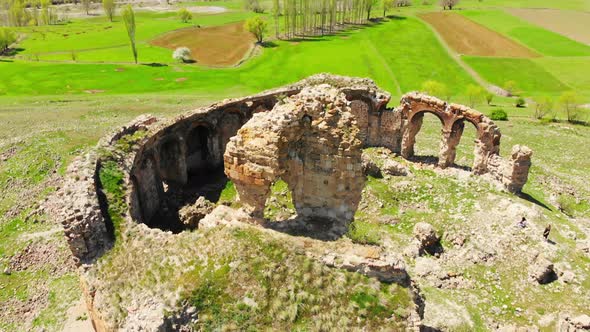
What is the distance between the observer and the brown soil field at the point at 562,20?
95.5m

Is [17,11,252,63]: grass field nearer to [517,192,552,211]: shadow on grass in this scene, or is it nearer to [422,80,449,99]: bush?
[422,80,449,99]: bush

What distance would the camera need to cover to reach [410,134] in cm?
3303

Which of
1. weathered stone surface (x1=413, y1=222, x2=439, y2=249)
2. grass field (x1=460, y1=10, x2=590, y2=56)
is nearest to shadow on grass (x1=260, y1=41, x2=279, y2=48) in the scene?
grass field (x1=460, y1=10, x2=590, y2=56)

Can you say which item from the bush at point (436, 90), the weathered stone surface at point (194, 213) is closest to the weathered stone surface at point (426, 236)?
the weathered stone surface at point (194, 213)

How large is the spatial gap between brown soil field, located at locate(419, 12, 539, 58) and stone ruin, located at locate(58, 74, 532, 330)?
205 feet

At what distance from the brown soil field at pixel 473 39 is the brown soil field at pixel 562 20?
16160 mm

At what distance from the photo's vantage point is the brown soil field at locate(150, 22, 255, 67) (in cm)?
8164

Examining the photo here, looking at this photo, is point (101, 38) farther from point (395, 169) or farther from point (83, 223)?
Answer: point (83, 223)

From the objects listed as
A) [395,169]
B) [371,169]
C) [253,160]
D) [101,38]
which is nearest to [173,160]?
[253,160]

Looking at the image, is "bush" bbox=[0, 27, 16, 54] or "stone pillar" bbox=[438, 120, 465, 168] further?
"bush" bbox=[0, 27, 16, 54]

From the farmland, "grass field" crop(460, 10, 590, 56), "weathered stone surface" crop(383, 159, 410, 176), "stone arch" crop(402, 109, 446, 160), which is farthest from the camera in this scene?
"grass field" crop(460, 10, 590, 56)

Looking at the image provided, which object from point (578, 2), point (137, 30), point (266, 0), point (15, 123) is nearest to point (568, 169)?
point (15, 123)

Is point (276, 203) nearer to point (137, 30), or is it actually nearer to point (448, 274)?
point (448, 274)

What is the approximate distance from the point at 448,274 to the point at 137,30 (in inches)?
4323
